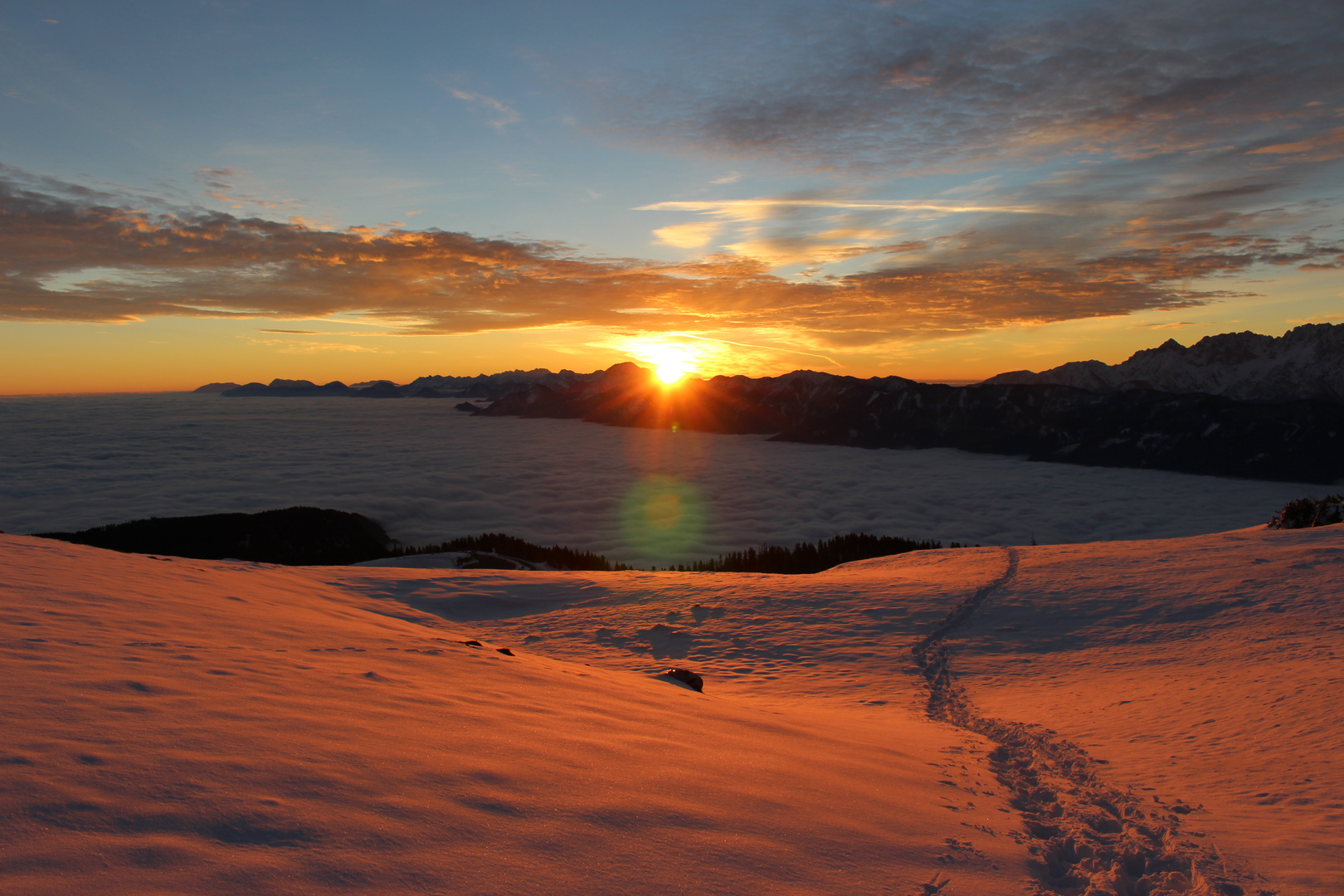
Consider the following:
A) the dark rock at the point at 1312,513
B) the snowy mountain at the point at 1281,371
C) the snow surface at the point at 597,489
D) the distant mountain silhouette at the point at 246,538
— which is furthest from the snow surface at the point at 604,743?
the snowy mountain at the point at 1281,371

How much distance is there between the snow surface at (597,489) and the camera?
173 ft

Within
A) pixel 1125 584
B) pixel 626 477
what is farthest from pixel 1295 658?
pixel 626 477

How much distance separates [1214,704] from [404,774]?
875 cm

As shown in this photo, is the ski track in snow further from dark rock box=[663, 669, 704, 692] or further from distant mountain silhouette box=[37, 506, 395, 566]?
distant mountain silhouette box=[37, 506, 395, 566]

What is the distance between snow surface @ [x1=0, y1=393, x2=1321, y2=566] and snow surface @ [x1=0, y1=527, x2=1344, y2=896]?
33.3 metres

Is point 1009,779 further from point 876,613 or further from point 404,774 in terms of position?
point 876,613

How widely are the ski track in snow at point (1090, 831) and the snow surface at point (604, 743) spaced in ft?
0.32

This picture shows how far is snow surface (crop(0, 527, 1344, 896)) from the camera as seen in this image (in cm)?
253

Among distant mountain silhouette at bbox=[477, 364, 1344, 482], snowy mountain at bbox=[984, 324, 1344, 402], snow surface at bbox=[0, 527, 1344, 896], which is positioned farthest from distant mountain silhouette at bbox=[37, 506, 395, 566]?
snowy mountain at bbox=[984, 324, 1344, 402]

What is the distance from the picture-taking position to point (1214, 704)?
279 inches

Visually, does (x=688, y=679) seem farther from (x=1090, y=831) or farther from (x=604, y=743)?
(x=1090, y=831)

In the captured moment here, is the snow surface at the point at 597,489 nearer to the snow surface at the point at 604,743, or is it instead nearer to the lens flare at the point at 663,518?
the lens flare at the point at 663,518

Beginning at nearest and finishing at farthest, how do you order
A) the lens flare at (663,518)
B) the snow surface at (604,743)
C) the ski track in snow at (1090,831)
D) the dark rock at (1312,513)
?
the snow surface at (604,743) → the ski track in snow at (1090,831) → the dark rock at (1312,513) → the lens flare at (663,518)

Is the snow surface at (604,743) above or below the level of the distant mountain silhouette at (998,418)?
below
